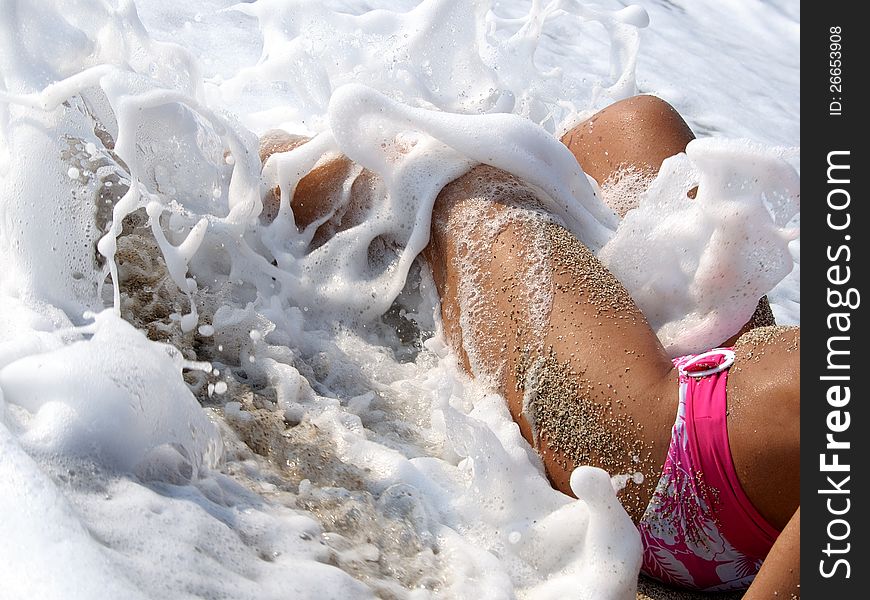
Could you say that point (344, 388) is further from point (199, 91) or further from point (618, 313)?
point (199, 91)

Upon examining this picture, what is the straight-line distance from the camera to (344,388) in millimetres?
1624

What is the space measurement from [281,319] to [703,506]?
2.62 feet

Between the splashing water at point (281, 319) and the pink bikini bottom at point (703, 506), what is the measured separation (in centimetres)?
10

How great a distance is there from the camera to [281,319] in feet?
5.55

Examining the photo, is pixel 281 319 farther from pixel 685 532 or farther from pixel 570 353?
pixel 685 532

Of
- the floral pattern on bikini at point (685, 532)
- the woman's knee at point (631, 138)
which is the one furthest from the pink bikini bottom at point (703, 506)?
the woman's knee at point (631, 138)

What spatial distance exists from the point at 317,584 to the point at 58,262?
2.13 feet

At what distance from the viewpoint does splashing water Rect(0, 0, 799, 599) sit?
1.06m
